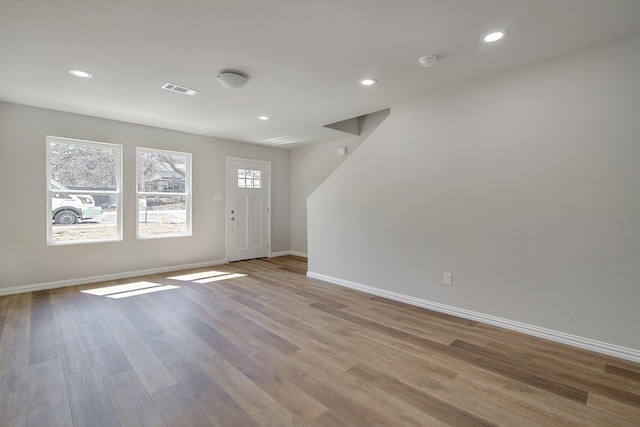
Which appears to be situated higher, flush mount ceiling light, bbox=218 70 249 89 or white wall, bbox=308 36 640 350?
flush mount ceiling light, bbox=218 70 249 89

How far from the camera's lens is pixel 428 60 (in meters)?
2.67

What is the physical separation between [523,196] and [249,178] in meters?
4.96

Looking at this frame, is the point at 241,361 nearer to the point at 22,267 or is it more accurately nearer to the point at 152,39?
the point at 152,39

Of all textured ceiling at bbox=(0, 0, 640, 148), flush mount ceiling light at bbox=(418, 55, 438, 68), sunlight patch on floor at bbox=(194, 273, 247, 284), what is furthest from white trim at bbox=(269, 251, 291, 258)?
flush mount ceiling light at bbox=(418, 55, 438, 68)

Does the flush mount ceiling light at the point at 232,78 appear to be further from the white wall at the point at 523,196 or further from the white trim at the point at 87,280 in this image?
the white trim at the point at 87,280

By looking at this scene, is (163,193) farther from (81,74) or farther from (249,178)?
(81,74)

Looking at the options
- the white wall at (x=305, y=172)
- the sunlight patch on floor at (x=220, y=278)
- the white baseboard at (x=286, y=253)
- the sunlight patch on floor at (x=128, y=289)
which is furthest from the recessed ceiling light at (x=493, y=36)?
the white baseboard at (x=286, y=253)

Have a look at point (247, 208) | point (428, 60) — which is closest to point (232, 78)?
point (428, 60)

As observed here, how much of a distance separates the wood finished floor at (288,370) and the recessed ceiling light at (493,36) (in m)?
2.54

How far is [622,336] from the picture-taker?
236 cm

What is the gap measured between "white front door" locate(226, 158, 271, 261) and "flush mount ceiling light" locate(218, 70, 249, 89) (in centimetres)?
306

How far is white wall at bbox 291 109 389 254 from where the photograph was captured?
6016 mm

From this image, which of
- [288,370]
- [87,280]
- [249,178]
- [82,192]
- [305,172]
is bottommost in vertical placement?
[288,370]

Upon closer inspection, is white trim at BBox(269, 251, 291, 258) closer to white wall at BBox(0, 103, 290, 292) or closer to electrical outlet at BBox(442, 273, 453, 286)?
white wall at BBox(0, 103, 290, 292)
